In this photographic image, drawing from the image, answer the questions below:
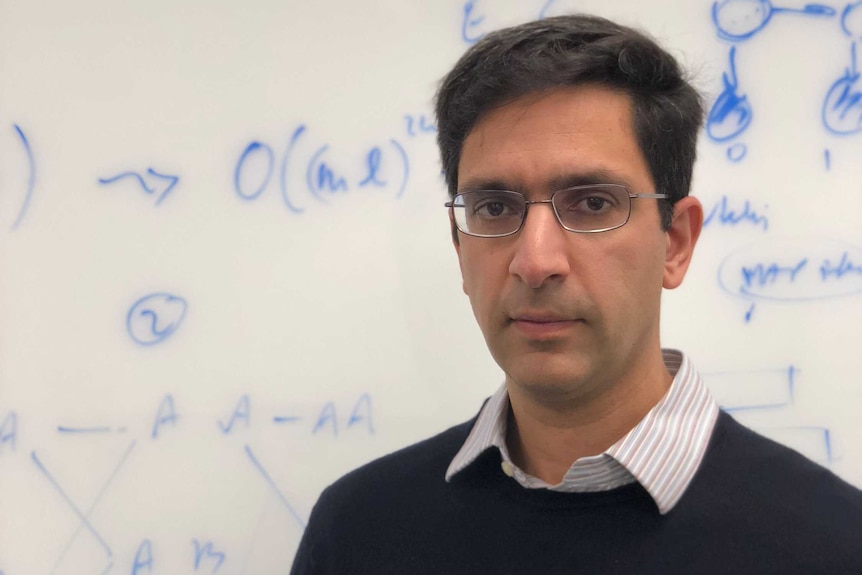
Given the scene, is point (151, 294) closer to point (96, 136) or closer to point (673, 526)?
point (96, 136)

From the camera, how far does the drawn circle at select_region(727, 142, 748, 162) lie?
0.93 meters

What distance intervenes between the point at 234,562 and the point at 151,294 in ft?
1.17

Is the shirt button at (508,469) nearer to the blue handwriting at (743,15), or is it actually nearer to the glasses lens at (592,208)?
the glasses lens at (592,208)

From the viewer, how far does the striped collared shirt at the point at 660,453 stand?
0.67 m

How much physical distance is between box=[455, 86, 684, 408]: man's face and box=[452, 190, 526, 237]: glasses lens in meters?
0.01

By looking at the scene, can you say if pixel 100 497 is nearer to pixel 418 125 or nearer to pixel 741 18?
pixel 418 125

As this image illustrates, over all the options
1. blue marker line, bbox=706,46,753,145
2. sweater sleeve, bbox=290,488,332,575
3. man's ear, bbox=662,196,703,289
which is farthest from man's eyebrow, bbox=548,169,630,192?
sweater sleeve, bbox=290,488,332,575

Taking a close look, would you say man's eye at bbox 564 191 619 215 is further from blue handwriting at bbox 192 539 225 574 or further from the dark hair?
blue handwriting at bbox 192 539 225 574

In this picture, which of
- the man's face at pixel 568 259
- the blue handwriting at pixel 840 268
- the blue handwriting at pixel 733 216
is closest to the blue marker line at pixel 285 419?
the man's face at pixel 568 259

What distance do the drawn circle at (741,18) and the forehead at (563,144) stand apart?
323 millimetres

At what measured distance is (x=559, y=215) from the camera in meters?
0.69

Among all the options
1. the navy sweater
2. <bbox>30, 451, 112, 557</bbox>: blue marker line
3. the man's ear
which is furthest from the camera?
<bbox>30, 451, 112, 557</bbox>: blue marker line

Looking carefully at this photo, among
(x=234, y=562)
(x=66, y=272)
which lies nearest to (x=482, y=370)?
(x=234, y=562)

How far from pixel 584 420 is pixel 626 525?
0.11 metres
